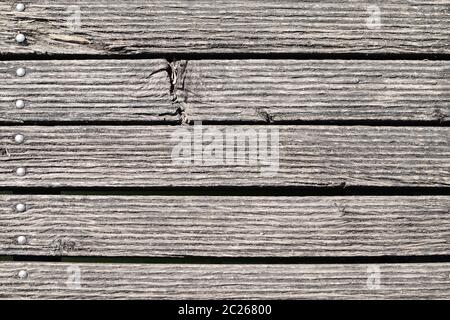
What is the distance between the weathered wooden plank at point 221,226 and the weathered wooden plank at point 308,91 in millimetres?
238

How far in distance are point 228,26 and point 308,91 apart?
288 millimetres

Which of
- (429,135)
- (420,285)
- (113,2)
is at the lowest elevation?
(420,285)

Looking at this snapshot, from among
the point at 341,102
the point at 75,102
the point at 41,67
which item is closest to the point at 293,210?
the point at 341,102

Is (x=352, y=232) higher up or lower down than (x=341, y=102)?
lower down

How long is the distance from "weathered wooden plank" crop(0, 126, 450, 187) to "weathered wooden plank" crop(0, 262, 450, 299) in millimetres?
240

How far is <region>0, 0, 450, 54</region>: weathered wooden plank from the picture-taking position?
72.4 inches

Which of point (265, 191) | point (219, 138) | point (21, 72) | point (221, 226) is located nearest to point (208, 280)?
point (221, 226)

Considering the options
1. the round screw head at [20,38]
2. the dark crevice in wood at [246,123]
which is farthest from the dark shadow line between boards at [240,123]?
the round screw head at [20,38]

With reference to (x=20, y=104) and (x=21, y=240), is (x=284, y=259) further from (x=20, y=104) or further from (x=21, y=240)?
(x=20, y=104)

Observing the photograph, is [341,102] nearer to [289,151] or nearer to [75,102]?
[289,151]

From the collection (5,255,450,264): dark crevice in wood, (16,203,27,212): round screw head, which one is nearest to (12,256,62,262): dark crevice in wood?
(5,255,450,264): dark crevice in wood

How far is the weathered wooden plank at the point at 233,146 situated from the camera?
183cm

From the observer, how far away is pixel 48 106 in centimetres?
183

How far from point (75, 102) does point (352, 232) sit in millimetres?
853
